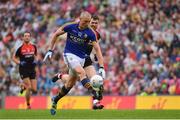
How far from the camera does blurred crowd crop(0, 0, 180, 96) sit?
27.8 metres

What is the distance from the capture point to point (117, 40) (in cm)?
3033

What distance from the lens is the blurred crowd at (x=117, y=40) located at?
27812 mm

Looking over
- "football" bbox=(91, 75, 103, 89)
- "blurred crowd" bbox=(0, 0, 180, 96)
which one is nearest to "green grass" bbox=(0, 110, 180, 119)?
"football" bbox=(91, 75, 103, 89)

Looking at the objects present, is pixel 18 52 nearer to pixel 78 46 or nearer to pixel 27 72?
pixel 27 72

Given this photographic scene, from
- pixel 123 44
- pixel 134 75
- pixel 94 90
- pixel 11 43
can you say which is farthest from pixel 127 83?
pixel 94 90

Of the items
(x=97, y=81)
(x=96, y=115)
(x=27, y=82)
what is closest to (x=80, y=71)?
(x=97, y=81)

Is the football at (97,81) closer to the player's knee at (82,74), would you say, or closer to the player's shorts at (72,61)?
the player's knee at (82,74)

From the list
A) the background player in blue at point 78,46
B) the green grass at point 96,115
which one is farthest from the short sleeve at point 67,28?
the green grass at point 96,115

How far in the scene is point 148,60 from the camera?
2852 cm

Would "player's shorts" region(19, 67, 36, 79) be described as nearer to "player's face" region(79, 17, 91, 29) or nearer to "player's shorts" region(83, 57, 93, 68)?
"player's shorts" region(83, 57, 93, 68)

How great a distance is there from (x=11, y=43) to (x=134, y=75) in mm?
6847

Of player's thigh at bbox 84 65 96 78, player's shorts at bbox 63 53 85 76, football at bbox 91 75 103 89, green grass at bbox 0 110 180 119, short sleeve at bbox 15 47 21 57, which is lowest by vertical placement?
green grass at bbox 0 110 180 119

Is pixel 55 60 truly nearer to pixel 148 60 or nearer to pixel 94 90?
pixel 148 60

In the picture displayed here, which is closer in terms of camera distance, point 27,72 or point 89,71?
point 89,71
